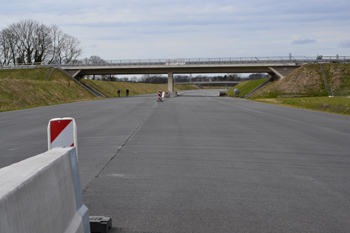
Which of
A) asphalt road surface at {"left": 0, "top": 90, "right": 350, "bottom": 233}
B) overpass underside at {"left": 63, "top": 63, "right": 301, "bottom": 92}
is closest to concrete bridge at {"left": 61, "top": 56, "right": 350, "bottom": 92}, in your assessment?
overpass underside at {"left": 63, "top": 63, "right": 301, "bottom": 92}

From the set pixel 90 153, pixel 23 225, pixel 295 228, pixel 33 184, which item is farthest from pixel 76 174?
pixel 90 153

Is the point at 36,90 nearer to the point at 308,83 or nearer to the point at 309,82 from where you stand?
the point at 308,83

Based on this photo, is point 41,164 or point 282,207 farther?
point 282,207

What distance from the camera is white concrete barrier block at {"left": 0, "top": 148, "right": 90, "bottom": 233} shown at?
2.39 metres

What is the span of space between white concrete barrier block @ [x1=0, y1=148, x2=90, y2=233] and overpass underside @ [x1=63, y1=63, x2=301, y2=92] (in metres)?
65.5

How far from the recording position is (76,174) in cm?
394

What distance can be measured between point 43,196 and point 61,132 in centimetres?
293

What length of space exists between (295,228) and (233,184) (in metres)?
2.08

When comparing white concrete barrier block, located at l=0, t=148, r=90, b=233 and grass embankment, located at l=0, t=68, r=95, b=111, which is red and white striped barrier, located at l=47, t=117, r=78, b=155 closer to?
white concrete barrier block, located at l=0, t=148, r=90, b=233

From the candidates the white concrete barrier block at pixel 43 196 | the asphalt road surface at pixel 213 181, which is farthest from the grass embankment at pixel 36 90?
the white concrete barrier block at pixel 43 196

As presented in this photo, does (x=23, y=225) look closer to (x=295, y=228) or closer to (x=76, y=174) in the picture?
(x=76, y=174)

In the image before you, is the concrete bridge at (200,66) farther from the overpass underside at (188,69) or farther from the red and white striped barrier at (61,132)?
the red and white striped barrier at (61,132)

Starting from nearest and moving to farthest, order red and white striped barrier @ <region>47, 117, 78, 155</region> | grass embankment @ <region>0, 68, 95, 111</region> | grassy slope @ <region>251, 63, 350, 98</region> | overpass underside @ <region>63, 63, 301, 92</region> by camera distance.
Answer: red and white striped barrier @ <region>47, 117, 78, 155</region> → grass embankment @ <region>0, 68, 95, 111</region> → grassy slope @ <region>251, 63, 350, 98</region> → overpass underside @ <region>63, 63, 301, 92</region>

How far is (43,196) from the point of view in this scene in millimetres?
2926
